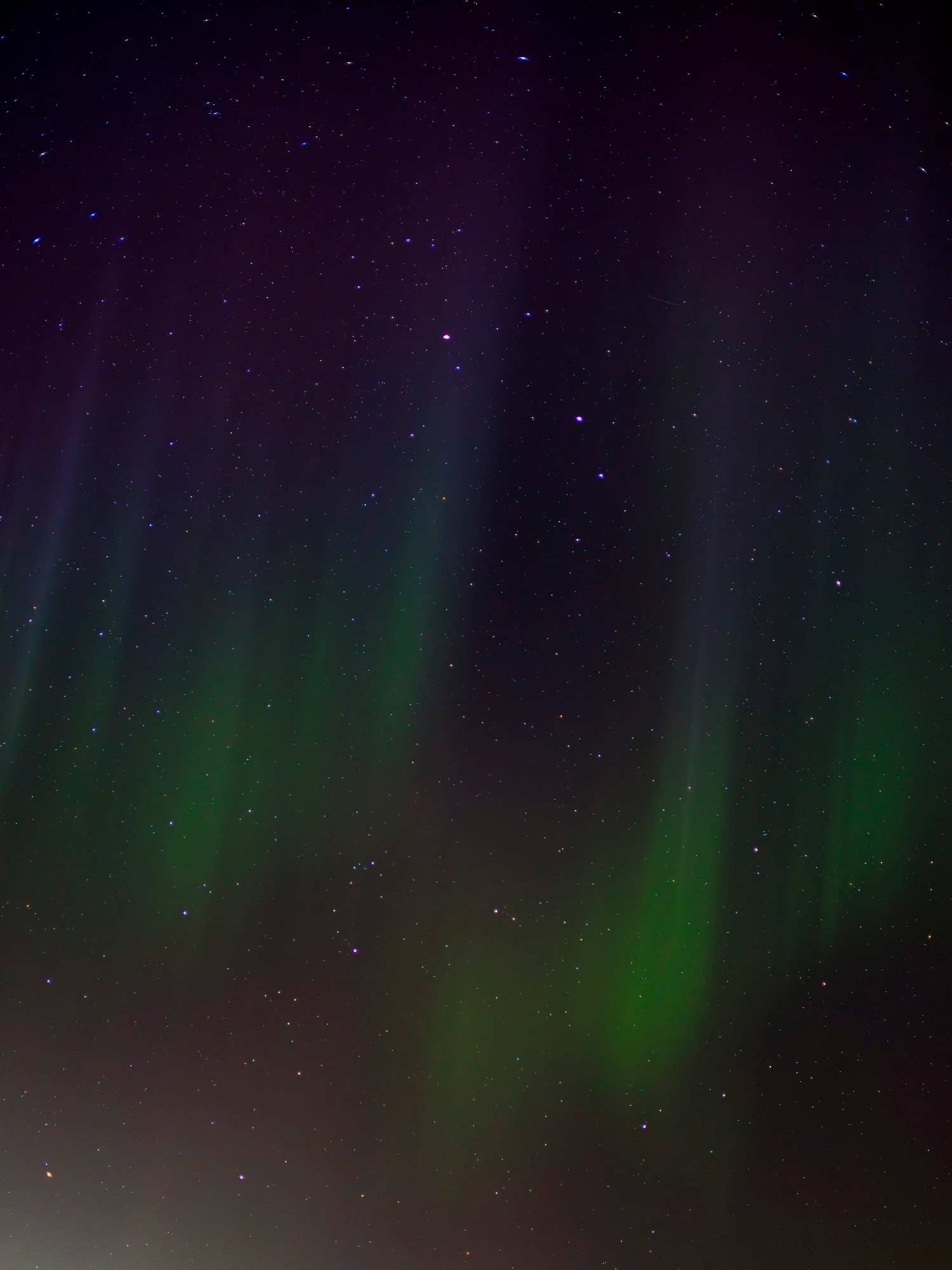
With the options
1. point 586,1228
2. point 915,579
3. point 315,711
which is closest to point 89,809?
point 315,711

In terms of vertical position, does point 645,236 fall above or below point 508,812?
above

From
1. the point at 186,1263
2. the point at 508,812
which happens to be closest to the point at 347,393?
the point at 508,812

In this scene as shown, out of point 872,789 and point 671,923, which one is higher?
point 872,789

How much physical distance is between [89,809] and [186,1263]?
0.41 meters

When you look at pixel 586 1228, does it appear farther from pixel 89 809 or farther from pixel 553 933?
pixel 89 809

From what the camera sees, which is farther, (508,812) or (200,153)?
(200,153)

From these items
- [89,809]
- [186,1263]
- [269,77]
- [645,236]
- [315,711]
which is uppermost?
[269,77]

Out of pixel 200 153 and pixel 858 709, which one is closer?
pixel 858 709

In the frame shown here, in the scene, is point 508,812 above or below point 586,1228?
above

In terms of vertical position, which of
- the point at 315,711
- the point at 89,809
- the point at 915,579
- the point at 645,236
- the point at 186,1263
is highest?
the point at 645,236

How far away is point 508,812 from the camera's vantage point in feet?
2.63

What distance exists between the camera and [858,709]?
0.82m

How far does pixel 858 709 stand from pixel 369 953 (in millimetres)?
494

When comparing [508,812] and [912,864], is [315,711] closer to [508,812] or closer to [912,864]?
[508,812]
